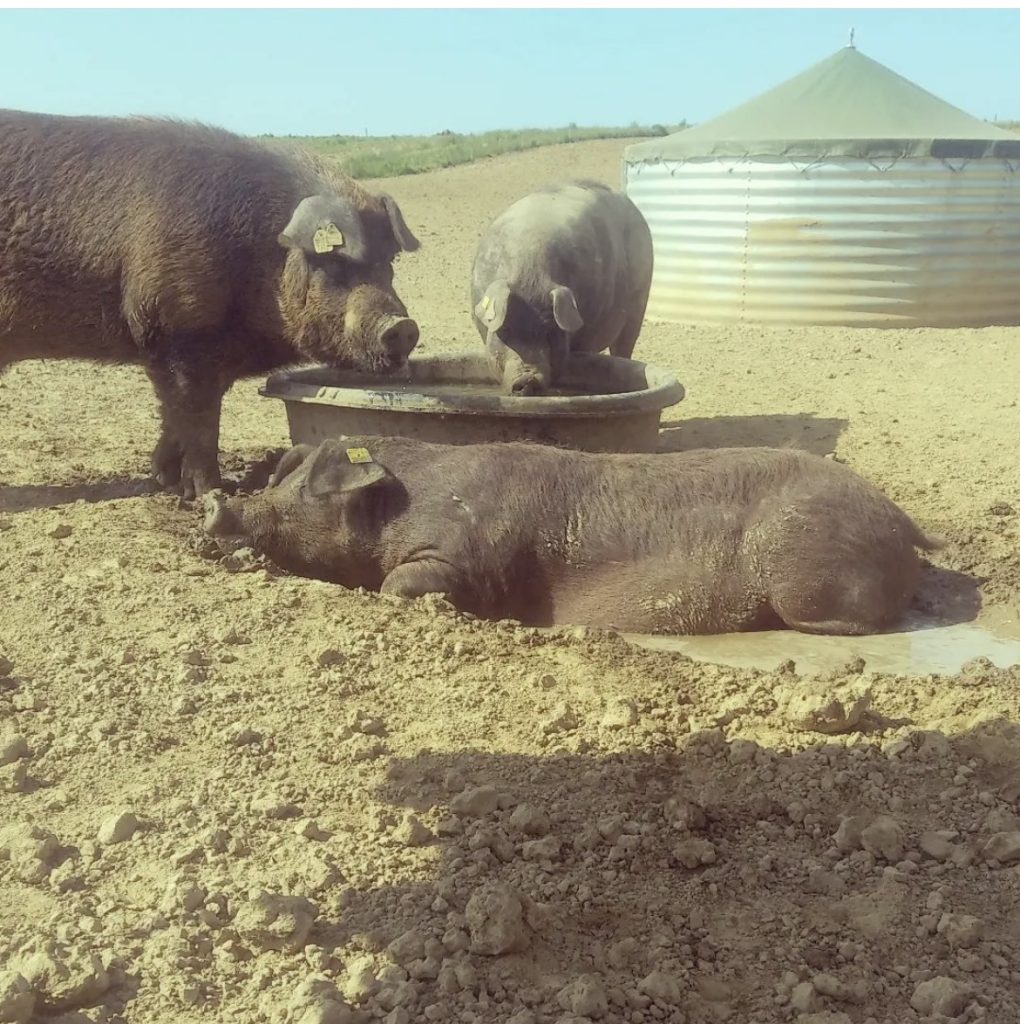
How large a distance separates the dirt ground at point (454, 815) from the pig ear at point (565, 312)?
2.89m

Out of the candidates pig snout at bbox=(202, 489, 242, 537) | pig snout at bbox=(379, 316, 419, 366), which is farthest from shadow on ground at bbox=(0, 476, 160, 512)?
pig snout at bbox=(379, 316, 419, 366)

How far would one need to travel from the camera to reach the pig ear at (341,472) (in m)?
4.82

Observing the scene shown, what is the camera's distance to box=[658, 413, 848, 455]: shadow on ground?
7.46m

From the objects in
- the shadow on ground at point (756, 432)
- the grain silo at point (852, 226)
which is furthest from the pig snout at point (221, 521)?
the grain silo at point (852, 226)

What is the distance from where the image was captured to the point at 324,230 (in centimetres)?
586

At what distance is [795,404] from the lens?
8664mm

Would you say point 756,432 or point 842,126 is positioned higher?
point 842,126

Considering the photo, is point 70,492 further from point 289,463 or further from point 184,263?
point 289,463

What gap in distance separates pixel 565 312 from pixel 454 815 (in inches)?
187

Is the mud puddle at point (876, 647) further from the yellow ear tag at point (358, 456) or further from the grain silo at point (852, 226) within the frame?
the grain silo at point (852, 226)

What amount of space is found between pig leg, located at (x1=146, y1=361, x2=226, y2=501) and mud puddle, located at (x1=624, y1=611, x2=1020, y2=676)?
250 centimetres

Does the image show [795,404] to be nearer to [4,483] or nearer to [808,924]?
[4,483]

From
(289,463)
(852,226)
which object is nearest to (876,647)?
(289,463)

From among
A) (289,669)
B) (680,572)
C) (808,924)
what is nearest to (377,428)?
(680,572)
